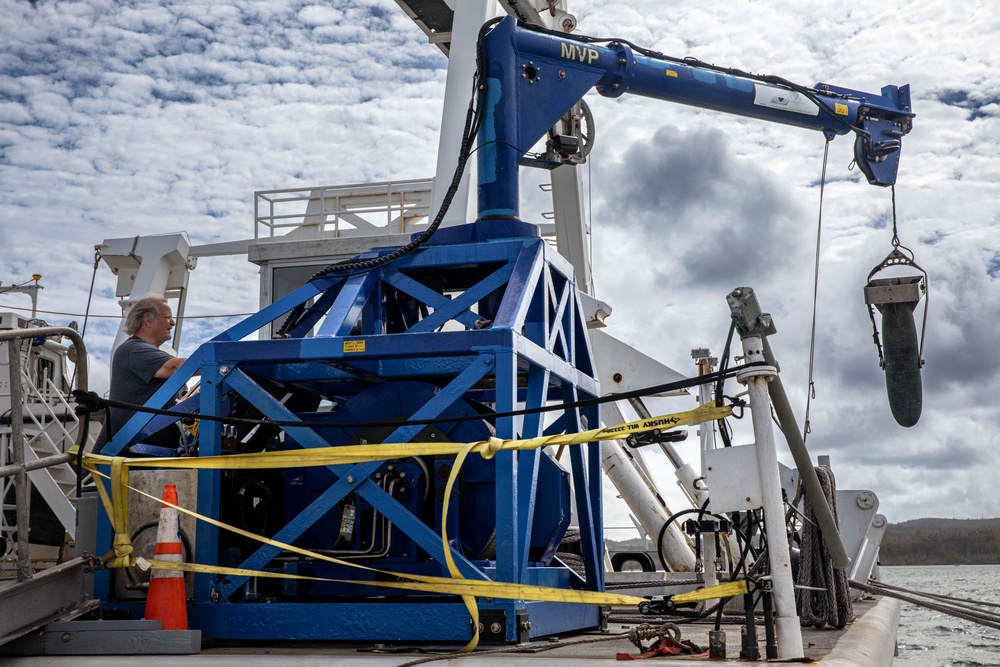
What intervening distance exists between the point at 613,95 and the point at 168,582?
589cm

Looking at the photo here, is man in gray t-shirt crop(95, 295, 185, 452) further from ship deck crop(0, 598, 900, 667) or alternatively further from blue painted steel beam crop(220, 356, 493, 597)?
ship deck crop(0, 598, 900, 667)

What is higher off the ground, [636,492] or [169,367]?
[169,367]

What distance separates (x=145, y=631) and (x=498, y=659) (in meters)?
2.02

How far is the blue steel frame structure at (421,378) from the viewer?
5.70 metres

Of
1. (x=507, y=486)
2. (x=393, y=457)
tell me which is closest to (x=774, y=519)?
(x=507, y=486)

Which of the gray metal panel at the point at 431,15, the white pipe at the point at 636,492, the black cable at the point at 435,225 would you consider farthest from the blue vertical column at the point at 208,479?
the gray metal panel at the point at 431,15

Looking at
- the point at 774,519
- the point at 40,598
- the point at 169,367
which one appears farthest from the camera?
the point at 169,367

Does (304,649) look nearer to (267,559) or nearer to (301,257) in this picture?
(267,559)

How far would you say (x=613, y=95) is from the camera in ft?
31.2

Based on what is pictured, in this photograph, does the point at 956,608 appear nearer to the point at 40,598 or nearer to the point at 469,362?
the point at 469,362

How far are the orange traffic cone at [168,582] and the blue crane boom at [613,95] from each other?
3.13 metres

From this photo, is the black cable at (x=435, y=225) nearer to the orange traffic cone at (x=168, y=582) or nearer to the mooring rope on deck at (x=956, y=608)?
the orange traffic cone at (x=168, y=582)

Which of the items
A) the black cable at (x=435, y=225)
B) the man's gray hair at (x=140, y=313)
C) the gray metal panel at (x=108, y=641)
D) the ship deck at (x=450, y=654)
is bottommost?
the ship deck at (x=450, y=654)

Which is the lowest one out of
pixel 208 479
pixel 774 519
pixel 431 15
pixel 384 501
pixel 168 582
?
pixel 168 582
